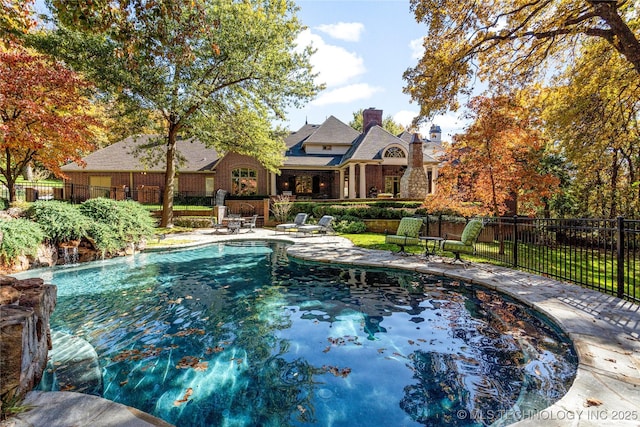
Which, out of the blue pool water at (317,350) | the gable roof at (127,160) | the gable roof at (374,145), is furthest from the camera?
the gable roof at (127,160)

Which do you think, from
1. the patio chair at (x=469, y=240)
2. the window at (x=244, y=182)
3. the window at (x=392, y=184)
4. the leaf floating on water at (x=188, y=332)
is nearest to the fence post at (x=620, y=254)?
the patio chair at (x=469, y=240)

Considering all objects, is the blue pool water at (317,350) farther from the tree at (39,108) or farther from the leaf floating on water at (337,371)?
the tree at (39,108)

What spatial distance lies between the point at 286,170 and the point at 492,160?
18.6 meters

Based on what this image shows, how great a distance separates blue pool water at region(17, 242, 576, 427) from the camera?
2.97 meters

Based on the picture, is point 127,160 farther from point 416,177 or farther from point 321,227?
point 416,177

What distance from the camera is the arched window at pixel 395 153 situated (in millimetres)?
22875

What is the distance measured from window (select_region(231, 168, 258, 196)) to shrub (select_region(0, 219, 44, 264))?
17192mm

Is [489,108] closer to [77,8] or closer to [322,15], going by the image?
[322,15]

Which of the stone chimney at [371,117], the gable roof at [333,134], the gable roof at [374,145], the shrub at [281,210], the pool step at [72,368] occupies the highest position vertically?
the stone chimney at [371,117]

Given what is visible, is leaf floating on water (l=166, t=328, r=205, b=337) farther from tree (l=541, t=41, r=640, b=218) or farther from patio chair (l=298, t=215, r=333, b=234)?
tree (l=541, t=41, r=640, b=218)

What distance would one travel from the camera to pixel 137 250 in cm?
1090

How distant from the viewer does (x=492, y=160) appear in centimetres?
973

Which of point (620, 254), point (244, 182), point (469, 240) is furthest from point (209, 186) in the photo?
point (620, 254)

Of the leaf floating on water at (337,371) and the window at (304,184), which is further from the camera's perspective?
the window at (304,184)
